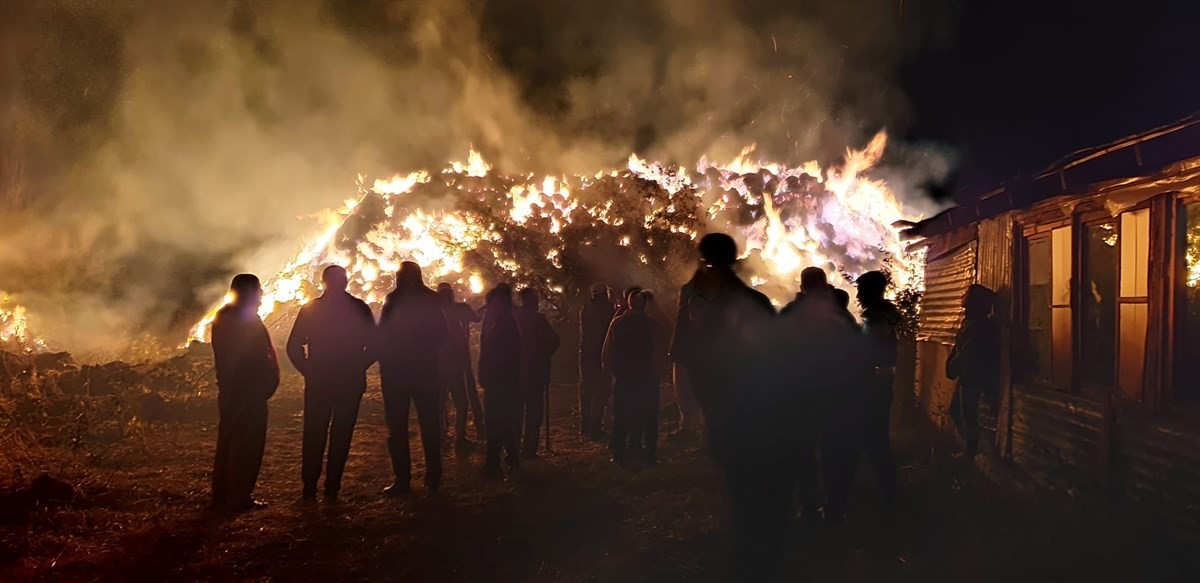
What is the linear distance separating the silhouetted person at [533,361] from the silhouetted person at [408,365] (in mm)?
1343

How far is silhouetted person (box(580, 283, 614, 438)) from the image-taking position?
871 centimetres

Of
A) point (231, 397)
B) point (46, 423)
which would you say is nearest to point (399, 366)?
point (231, 397)

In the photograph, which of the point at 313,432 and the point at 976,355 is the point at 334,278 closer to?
the point at 313,432

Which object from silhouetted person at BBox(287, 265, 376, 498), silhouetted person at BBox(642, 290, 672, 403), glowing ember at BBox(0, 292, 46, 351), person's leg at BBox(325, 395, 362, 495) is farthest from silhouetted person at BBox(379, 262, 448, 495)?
glowing ember at BBox(0, 292, 46, 351)

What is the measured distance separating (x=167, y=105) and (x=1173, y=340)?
15276mm

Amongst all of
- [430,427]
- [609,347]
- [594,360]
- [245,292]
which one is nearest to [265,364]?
[245,292]

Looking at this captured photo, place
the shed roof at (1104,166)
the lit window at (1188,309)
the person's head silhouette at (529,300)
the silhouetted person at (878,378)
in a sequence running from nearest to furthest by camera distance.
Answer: the shed roof at (1104,166) < the lit window at (1188,309) < the silhouetted person at (878,378) < the person's head silhouette at (529,300)

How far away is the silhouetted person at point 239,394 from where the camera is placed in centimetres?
563

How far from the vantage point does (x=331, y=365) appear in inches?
233

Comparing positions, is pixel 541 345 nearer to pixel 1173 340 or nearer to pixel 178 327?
pixel 1173 340

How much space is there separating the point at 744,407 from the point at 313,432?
4.06m

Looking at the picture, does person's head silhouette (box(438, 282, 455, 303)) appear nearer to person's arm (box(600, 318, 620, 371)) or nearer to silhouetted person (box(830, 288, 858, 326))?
person's arm (box(600, 318, 620, 371))

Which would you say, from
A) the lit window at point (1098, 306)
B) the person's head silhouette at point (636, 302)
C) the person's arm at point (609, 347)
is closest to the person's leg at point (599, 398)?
the person's arm at point (609, 347)

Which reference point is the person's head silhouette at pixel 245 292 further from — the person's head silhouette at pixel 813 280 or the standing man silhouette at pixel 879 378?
the standing man silhouette at pixel 879 378
